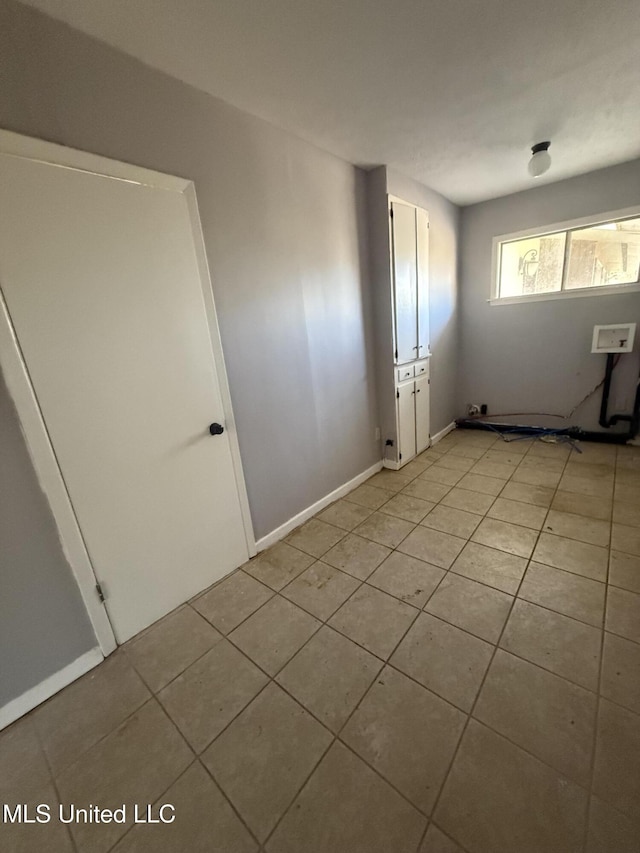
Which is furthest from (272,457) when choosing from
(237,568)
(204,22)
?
(204,22)

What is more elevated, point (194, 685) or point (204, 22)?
point (204, 22)

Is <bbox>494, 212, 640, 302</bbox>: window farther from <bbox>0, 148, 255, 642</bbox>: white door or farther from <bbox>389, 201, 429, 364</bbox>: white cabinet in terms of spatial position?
<bbox>0, 148, 255, 642</bbox>: white door

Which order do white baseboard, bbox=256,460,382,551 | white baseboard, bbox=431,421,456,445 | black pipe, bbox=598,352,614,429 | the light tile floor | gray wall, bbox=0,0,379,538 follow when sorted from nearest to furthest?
1. the light tile floor
2. gray wall, bbox=0,0,379,538
3. white baseboard, bbox=256,460,382,551
4. black pipe, bbox=598,352,614,429
5. white baseboard, bbox=431,421,456,445

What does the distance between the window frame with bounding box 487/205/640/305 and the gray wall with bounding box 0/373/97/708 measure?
438cm

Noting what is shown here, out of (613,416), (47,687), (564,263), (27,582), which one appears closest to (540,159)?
(564,263)

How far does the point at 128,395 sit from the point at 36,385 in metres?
0.32

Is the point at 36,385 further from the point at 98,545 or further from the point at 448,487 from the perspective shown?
the point at 448,487

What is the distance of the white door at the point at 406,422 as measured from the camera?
312cm

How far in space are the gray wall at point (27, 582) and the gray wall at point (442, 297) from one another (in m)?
3.34

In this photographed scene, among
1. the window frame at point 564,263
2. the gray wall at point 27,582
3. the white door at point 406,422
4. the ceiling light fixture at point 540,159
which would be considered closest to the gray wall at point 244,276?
the gray wall at point 27,582

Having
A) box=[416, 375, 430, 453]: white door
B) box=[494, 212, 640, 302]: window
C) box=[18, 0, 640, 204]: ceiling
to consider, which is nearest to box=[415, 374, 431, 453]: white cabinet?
box=[416, 375, 430, 453]: white door

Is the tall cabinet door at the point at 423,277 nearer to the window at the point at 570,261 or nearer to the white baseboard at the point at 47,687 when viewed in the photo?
the window at the point at 570,261

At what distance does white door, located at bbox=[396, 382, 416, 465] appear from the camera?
3.12m

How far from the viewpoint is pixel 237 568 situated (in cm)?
207
